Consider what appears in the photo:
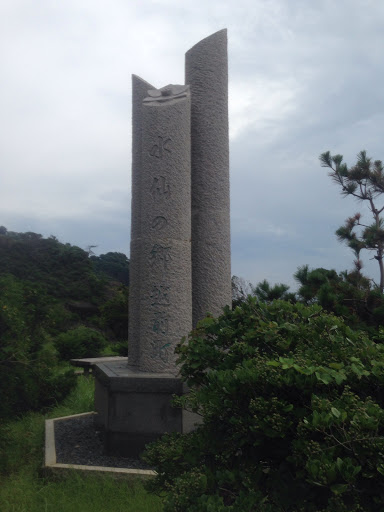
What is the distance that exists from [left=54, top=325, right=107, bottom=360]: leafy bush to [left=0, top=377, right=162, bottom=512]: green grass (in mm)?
7131

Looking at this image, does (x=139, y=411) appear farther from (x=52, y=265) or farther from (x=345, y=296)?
(x=52, y=265)

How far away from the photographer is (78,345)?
11.9 m

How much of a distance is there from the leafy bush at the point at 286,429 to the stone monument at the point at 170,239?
5.27 feet

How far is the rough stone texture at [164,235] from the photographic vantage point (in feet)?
14.7

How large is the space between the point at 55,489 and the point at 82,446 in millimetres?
1192

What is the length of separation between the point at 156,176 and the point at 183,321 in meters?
1.36

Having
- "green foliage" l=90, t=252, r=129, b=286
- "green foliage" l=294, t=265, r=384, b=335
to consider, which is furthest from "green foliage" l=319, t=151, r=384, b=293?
"green foliage" l=90, t=252, r=129, b=286

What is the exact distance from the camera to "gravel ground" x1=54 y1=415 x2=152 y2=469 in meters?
4.16

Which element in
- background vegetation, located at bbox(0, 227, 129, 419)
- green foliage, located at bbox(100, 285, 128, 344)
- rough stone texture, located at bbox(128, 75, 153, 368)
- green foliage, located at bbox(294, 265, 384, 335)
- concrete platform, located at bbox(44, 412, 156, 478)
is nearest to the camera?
concrete platform, located at bbox(44, 412, 156, 478)

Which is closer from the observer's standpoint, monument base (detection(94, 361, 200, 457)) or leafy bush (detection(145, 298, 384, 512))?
leafy bush (detection(145, 298, 384, 512))

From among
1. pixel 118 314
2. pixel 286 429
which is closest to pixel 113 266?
pixel 118 314

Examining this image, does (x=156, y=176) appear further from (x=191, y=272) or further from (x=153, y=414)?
(x=153, y=414)

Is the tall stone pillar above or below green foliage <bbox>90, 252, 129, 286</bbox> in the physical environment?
below

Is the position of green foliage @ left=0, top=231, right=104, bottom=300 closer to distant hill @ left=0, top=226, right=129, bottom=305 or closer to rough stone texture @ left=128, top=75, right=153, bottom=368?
distant hill @ left=0, top=226, right=129, bottom=305
